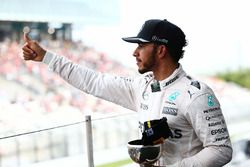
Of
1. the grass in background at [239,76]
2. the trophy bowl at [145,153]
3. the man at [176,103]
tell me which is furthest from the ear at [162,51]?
the grass in background at [239,76]

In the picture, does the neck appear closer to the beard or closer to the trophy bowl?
the beard

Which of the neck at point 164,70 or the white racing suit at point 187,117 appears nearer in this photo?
the white racing suit at point 187,117

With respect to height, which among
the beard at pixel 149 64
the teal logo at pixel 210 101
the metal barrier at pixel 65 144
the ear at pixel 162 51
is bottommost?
the metal barrier at pixel 65 144

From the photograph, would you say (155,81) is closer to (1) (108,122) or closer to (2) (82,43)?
(1) (108,122)

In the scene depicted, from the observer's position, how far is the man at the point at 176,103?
1361mm

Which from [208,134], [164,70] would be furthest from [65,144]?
[208,134]

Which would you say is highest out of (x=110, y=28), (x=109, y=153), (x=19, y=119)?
(x=110, y=28)

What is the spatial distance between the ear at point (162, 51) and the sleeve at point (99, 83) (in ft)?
0.54

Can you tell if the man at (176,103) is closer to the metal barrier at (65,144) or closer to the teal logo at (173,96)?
the teal logo at (173,96)

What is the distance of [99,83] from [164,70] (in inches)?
9.8

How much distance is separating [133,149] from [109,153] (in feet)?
10.0

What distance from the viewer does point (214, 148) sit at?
53.3 inches

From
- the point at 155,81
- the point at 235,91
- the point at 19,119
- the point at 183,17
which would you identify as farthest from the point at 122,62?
the point at 155,81

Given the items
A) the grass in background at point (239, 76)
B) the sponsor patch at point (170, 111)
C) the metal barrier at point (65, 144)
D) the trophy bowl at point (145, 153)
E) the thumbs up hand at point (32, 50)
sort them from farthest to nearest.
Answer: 1. the grass in background at point (239, 76)
2. the metal barrier at point (65, 144)
3. the thumbs up hand at point (32, 50)
4. the sponsor patch at point (170, 111)
5. the trophy bowl at point (145, 153)
